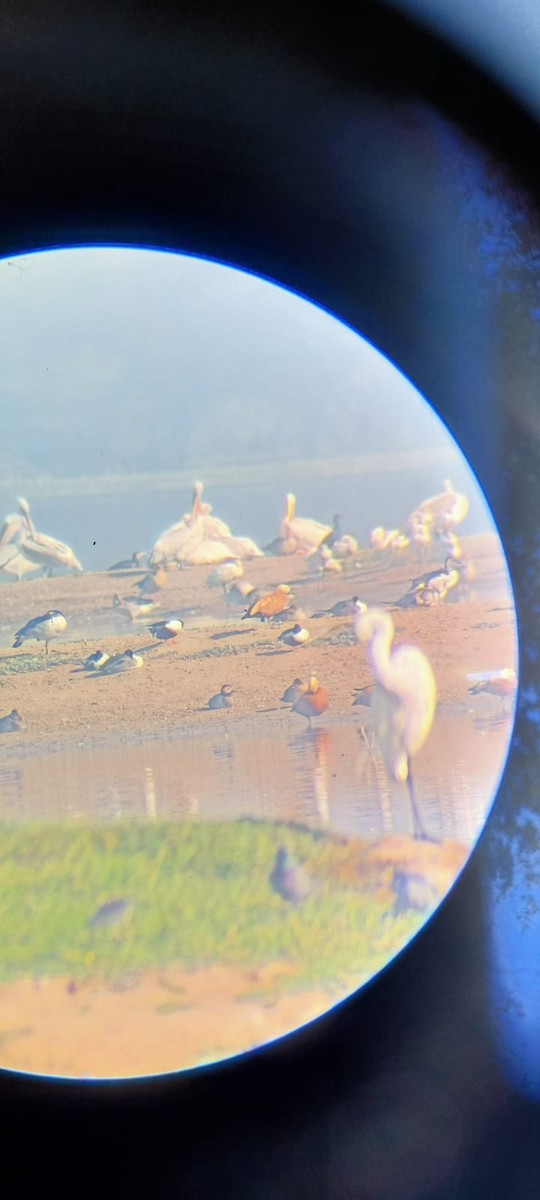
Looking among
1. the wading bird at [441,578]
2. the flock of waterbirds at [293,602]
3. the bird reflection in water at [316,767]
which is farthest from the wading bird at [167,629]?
the wading bird at [441,578]

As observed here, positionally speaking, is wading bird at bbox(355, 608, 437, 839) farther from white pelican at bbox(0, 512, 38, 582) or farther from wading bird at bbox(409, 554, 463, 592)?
white pelican at bbox(0, 512, 38, 582)

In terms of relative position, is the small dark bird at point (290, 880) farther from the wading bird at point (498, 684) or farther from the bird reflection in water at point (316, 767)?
the wading bird at point (498, 684)

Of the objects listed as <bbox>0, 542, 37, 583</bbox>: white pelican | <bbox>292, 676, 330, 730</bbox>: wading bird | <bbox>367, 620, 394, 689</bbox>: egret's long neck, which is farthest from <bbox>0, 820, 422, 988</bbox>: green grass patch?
<bbox>0, 542, 37, 583</bbox>: white pelican

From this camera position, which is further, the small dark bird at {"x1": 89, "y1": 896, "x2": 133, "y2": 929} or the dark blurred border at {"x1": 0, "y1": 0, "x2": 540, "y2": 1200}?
the small dark bird at {"x1": 89, "y1": 896, "x2": 133, "y2": 929}

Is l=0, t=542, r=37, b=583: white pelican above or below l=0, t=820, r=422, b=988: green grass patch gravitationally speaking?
above

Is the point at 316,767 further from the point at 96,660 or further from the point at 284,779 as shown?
the point at 96,660

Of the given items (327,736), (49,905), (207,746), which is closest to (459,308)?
(327,736)
